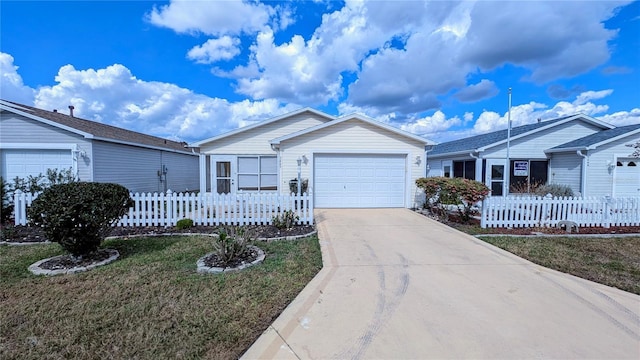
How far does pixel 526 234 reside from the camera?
7793 millimetres

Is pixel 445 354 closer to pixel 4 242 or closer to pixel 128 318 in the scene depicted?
pixel 128 318

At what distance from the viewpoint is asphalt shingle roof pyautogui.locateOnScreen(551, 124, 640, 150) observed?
12406 millimetres

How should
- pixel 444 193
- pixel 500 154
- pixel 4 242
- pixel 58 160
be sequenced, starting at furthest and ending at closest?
pixel 500 154 < pixel 58 160 < pixel 444 193 < pixel 4 242

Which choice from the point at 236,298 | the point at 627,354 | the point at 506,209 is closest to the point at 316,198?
the point at 506,209

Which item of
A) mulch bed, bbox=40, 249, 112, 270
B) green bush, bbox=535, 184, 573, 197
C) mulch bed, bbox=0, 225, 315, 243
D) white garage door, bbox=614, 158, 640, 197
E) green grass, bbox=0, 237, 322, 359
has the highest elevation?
white garage door, bbox=614, 158, 640, 197

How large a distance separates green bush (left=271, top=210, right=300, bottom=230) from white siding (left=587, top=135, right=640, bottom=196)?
12.8 metres

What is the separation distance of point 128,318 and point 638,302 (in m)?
6.41

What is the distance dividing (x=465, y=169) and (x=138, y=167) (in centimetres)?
1667

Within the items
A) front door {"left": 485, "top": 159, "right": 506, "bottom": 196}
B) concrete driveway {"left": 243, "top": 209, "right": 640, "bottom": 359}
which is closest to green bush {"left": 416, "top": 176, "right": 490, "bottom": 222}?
concrete driveway {"left": 243, "top": 209, "right": 640, "bottom": 359}

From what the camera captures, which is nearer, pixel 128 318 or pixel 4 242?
pixel 128 318

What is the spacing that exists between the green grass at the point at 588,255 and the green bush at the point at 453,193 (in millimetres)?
1584

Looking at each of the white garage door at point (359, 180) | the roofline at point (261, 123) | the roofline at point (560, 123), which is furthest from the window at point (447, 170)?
the roofline at point (261, 123)

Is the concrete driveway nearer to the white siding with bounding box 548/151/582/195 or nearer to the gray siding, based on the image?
the white siding with bounding box 548/151/582/195

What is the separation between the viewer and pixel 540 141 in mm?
13883
